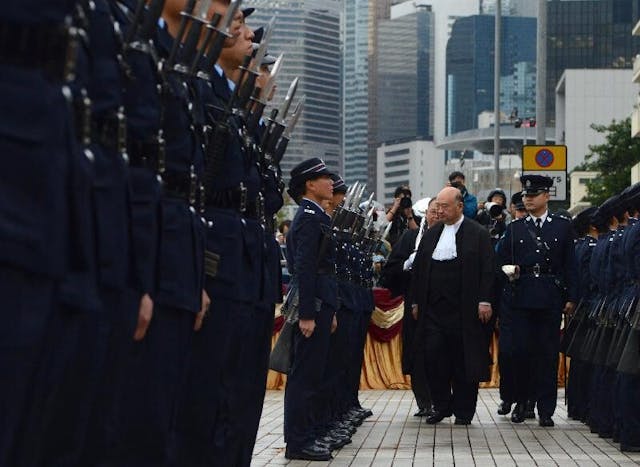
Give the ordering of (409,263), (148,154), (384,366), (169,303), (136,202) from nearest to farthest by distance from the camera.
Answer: (136,202) → (148,154) → (169,303) → (409,263) → (384,366)

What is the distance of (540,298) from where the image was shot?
15.9 meters

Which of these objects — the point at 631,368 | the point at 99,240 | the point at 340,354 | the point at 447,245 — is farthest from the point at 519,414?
the point at 99,240

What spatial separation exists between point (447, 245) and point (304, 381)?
451 centimetres

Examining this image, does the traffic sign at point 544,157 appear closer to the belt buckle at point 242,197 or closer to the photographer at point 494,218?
the photographer at point 494,218

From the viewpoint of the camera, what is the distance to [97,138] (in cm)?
533

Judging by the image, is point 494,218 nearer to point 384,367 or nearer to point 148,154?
point 384,367

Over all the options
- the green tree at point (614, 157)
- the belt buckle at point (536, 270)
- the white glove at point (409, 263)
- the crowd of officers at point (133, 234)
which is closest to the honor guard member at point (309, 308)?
the crowd of officers at point (133, 234)

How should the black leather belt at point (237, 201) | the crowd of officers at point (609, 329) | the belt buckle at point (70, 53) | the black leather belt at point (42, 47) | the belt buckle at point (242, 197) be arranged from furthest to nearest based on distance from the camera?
the crowd of officers at point (609, 329)
the belt buckle at point (242, 197)
the black leather belt at point (237, 201)
the belt buckle at point (70, 53)
the black leather belt at point (42, 47)

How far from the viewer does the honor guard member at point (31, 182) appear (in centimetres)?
432

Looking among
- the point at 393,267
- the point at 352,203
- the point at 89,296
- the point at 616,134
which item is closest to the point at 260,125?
the point at 89,296

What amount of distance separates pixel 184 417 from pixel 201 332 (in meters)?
0.35

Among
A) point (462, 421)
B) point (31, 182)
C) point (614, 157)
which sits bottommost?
point (462, 421)

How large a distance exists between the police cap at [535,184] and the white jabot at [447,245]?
0.71m

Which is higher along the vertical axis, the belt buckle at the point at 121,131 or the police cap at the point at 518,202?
the police cap at the point at 518,202
